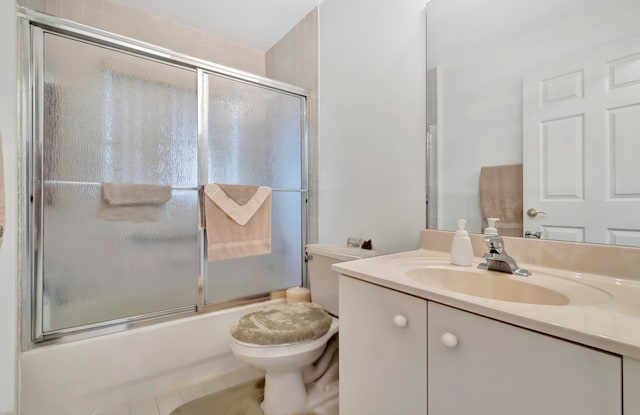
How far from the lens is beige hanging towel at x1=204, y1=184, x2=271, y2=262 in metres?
1.57

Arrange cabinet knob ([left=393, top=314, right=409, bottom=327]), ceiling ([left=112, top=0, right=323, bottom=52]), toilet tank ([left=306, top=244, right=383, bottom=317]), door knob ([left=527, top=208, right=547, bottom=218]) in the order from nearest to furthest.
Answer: cabinet knob ([left=393, top=314, right=409, bottom=327]) → door knob ([left=527, top=208, right=547, bottom=218]) → toilet tank ([left=306, top=244, right=383, bottom=317]) → ceiling ([left=112, top=0, right=323, bottom=52])

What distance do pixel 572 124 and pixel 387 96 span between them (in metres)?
0.80

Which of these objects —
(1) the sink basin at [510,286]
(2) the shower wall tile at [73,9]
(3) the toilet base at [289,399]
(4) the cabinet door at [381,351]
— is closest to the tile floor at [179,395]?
(3) the toilet base at [289,399]

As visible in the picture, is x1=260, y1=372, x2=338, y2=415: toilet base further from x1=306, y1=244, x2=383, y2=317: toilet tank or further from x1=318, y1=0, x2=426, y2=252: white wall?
x1=318, y1=0, x2=426, y2=252: white wall

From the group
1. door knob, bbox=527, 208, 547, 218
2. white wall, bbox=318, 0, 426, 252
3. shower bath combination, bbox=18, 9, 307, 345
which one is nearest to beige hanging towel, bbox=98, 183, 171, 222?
shower bath combination, bbox=18, 9, 307, 345

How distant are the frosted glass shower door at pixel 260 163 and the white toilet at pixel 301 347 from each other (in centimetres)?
42

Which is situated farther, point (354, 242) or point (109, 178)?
point (354, 242)

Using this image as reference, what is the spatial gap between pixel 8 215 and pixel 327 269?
1329 mm

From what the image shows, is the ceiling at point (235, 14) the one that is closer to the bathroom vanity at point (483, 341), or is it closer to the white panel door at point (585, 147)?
the white panel door at point (585, 147)

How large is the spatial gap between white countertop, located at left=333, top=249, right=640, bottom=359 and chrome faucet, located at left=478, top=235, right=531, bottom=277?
0.03 m

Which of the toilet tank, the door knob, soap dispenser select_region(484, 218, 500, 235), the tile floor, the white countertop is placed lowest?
the tile floor

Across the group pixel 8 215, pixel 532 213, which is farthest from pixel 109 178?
pixel 532 213

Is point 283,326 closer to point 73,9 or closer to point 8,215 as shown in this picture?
point 8,215

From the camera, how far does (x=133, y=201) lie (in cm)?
140
